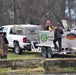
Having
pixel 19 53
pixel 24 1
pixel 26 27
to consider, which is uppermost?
pixel 24 1

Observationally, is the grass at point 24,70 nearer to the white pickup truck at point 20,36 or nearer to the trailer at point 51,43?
the trailer at point 51,43

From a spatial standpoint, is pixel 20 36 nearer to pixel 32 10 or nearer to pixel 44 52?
pixel 44 52

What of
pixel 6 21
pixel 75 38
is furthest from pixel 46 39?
pixel 6 21

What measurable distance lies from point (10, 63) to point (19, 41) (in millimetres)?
7796

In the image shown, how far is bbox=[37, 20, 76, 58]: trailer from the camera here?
1903cm

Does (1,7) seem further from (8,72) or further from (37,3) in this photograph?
(8,72)

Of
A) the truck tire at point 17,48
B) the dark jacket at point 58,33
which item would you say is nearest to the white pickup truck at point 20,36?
the truck tire at point 17,48

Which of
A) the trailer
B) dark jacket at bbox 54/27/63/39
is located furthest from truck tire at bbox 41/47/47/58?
dark jacket at bbox 54/27/63/39

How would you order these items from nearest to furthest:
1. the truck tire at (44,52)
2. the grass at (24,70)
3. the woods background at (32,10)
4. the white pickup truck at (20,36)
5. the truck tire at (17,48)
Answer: the grass at (24,70) < the truck tire at (44,52) < the white pickup truck at (20,36) < the truck tire at (17,48) < the woods background at (32,10)

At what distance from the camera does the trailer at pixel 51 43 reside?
62.4 feet

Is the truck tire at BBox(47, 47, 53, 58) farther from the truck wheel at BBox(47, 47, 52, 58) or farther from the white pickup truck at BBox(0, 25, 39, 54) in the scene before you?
the white pickup truck at BBox(0, 25, 39, 54)

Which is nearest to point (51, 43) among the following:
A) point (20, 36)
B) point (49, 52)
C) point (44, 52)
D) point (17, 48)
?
point (49, 52)

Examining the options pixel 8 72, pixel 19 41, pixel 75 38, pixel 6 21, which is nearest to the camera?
pixel 8 72

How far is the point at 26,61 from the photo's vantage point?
49.1 feet
